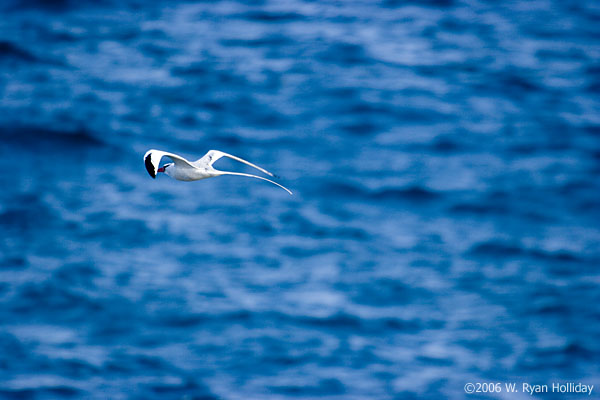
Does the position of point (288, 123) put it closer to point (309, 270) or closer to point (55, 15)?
point (309, 270)

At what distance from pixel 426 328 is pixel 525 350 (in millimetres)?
3048

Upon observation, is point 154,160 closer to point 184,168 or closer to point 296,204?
point 184,168

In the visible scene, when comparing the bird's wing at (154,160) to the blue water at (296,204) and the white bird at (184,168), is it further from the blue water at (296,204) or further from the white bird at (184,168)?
the blue water at (296,204)

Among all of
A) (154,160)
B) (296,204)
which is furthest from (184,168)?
(296,204)

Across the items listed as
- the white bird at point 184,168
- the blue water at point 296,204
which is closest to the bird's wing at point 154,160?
the white bird at point 184,168

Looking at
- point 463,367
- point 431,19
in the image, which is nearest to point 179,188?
point 463,367

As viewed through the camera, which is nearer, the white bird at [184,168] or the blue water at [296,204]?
the white bird at [184,168]

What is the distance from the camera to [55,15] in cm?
4325

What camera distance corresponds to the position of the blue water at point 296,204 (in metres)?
25.9

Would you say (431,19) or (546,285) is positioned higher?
(431,19)

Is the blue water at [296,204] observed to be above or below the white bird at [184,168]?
above

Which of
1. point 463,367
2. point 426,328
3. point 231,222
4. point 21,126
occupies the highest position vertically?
point 21,126

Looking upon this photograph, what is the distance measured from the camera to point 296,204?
1235 inches

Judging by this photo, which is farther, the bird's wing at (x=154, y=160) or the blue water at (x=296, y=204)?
the blue water at (x=296, y=204)
